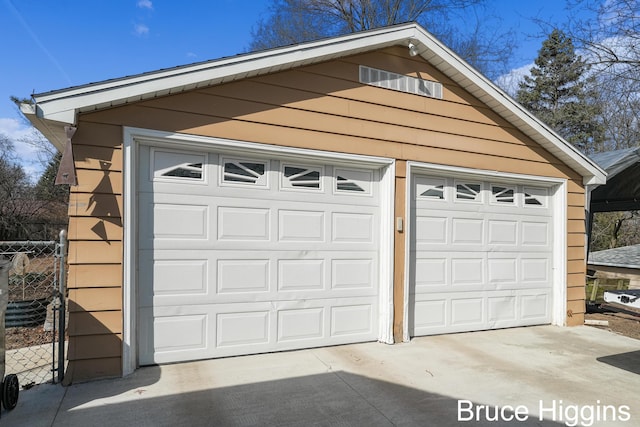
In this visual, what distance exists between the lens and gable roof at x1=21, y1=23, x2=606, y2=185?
3400 millimetres

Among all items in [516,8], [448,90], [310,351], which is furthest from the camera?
[516,8]

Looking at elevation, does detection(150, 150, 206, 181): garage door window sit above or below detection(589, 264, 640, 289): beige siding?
above

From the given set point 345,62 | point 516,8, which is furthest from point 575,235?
point 516,8

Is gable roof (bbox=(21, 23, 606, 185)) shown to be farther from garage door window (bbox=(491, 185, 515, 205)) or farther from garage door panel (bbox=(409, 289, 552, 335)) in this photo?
garage door panel (bbox=(409, 289, 552, 335))

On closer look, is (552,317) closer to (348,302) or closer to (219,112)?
(348,302)

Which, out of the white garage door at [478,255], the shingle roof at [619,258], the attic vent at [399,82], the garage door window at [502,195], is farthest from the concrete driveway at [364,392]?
the shingle roof at [619,258]

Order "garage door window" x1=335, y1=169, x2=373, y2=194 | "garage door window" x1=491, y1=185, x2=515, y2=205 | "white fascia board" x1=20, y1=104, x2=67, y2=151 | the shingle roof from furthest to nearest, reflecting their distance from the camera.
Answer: the shingle roof, "garage door window" x1=491, y1=185, x2=515, y2=205, "garage door window" x1=335, y1=169, x2=373, y2=194, "white fascia board" x1=20, y1=104, x2=67, y2=151

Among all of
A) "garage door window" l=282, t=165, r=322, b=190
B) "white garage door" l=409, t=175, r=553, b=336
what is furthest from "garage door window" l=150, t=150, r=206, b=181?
"white garage door" l=409, t=175, r=553, b=336

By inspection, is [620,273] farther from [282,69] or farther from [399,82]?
[282,69]

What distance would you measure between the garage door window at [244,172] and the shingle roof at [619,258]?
452 inches

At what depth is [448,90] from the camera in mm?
5328

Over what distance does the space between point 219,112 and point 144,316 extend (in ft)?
7.40

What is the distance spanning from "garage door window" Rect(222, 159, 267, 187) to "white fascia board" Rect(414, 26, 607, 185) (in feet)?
8.84

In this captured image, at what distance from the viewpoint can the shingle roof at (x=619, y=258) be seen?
11.0 metres
